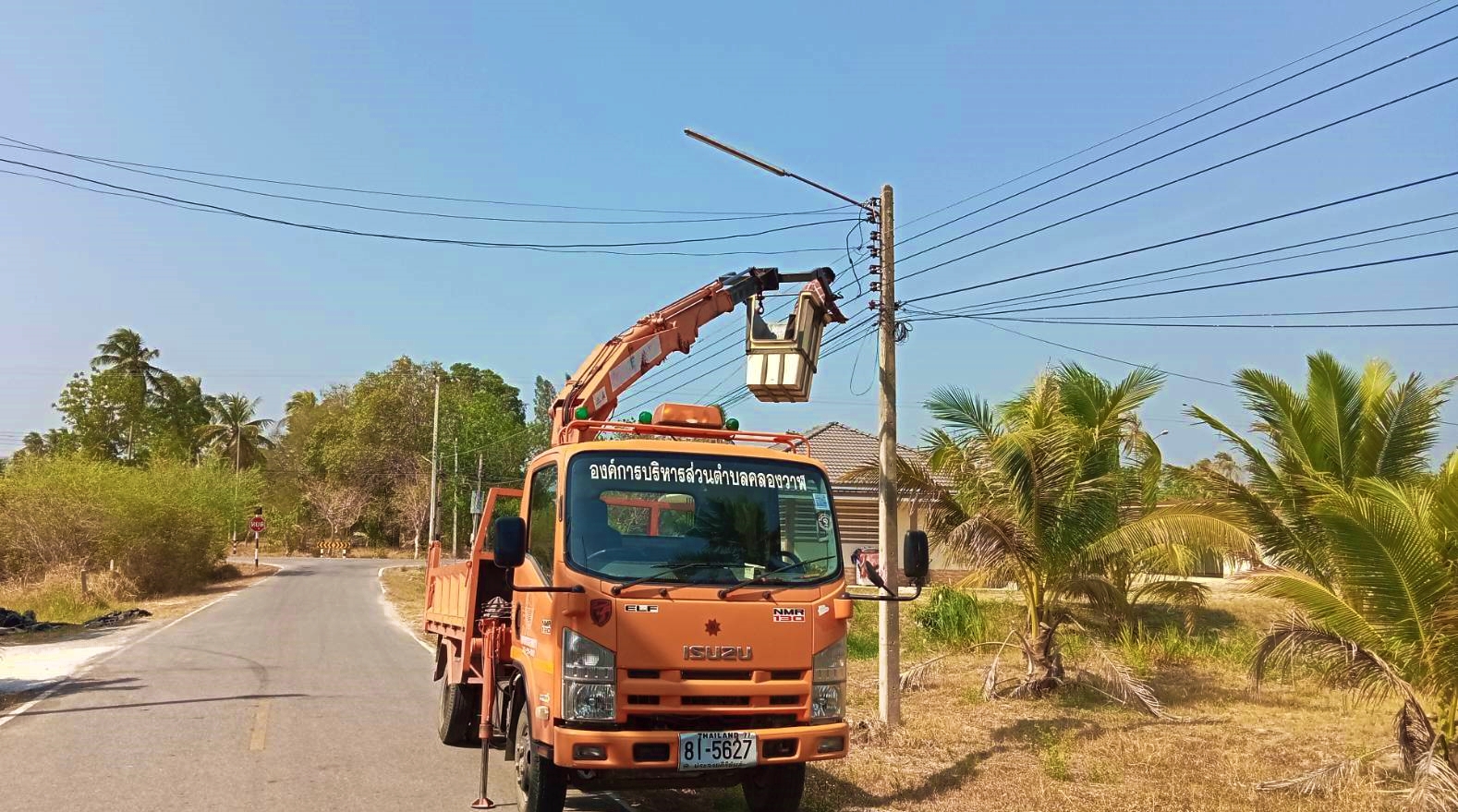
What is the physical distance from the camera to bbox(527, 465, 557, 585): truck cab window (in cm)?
675

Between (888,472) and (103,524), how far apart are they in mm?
27748

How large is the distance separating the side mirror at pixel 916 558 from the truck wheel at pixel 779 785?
145 cm

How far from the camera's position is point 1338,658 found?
869cm

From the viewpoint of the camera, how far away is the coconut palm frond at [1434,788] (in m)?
7.34

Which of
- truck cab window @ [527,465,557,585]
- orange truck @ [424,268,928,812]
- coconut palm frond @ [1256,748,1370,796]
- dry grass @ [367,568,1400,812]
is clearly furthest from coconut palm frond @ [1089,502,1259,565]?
truck cab window @ [527,465,557,585]

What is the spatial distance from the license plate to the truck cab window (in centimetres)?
132

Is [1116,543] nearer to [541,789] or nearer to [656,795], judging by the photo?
[656,795]

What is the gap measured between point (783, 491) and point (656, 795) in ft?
8.85

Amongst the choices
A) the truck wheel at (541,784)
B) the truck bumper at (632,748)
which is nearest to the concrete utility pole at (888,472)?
the truck bumper at (632,748)

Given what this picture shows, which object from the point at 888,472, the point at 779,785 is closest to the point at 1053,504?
the point at 888,472

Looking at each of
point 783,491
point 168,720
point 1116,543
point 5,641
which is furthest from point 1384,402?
point 5,641

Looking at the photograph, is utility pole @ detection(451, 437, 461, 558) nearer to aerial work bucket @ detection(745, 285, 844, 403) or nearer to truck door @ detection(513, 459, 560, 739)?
aerial work bucket @ detection(745, 285, 844, 403)

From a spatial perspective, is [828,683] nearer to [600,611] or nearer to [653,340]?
[600,611]

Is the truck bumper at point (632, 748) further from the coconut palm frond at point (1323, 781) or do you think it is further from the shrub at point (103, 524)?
the shrub at point (103, 524)
